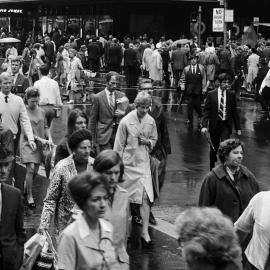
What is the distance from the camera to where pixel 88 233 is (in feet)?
17.5

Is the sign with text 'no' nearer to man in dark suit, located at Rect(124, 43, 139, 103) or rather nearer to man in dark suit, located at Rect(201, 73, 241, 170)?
man in dark suit, located at Rect(124, 43, 139, 103)

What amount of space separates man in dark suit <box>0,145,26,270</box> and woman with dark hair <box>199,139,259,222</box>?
6.34 ft

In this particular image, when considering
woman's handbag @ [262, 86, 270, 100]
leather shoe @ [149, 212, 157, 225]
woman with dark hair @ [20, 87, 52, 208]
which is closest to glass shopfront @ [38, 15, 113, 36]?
woman's handbag @ [262, 86, 270, 100]

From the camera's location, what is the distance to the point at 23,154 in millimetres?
12273

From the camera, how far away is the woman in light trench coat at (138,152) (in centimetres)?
1036

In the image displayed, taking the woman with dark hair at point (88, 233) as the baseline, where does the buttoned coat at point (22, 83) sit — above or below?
below

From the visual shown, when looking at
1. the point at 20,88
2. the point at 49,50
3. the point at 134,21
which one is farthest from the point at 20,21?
the point at 20,88

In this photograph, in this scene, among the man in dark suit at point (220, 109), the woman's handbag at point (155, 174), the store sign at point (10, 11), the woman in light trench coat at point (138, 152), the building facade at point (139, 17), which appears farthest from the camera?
the store sign at point (10, 11)

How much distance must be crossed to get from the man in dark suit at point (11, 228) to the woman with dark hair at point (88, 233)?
48.7 inches

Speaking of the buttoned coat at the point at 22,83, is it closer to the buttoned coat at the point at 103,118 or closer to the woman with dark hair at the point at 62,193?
the buttoned coat at the point at 103,118

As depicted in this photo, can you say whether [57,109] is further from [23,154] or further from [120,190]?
[120,190]

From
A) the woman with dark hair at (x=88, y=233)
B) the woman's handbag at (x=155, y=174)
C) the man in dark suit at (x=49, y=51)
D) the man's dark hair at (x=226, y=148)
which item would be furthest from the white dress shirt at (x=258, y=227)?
the man in dark suit at (x=49, y=51)

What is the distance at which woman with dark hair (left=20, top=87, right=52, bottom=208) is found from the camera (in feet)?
40.0

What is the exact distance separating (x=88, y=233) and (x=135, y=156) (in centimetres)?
509
